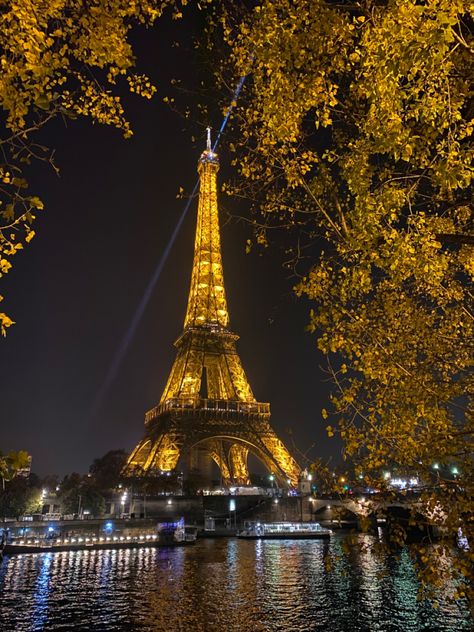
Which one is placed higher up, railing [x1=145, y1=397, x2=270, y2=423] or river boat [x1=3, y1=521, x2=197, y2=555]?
railing [x1=145, y1=397, x2=270, y2=423]

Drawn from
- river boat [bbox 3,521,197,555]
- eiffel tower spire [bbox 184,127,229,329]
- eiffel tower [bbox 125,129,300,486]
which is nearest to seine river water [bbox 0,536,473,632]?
river boat [bbox 3,521,197,555]

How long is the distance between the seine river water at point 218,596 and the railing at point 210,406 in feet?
69.4

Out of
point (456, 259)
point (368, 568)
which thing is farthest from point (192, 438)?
point (456, 259)

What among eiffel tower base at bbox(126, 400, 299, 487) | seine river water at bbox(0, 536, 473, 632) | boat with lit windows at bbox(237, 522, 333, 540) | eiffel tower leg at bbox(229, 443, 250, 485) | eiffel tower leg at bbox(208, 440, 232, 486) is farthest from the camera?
eiffel tower leg at bbox(208, 440, 232, 486)

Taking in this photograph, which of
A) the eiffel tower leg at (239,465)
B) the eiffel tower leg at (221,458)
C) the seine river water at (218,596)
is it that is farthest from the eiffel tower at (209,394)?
the seine river water at (218,596)

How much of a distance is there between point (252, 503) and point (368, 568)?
115 feet

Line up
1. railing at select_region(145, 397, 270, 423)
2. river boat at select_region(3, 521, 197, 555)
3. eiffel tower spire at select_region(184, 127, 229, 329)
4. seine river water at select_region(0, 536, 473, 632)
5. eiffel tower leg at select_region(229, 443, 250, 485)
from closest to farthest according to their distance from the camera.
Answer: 1. seine river water at select_region(0, 536, 473, 632)
2. river boat at select_region(3, 521, 197, 555)
3. railing at select_region(145, 397, 270, 423)
4. eiffel tower spire at select_region(184, 127, 229, 329)
5. eiffel tower leg at select_region(229, 443, 250, 485)

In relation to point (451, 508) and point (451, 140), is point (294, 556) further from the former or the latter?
point (451, 140)

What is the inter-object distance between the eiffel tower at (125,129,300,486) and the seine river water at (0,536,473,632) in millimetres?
19656

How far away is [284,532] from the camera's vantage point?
5191 cm

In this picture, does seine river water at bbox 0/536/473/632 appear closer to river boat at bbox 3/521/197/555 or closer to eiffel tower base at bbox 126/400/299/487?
river boat at bbox 3/521/197/555

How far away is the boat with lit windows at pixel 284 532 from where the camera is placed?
5069cm

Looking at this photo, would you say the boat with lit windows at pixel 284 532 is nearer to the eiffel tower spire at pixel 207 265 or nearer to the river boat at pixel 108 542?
the river boat at pixel 108 542

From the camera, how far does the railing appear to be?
181 feet
